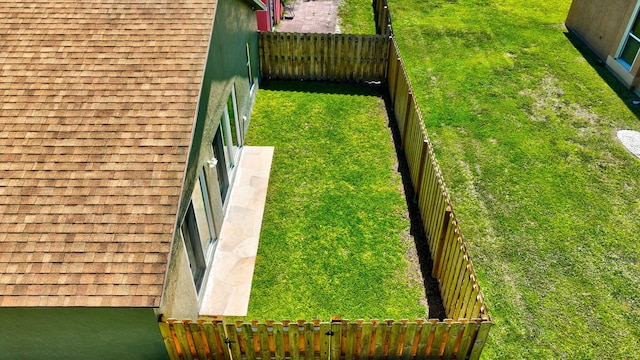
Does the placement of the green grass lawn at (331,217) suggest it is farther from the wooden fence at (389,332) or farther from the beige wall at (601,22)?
the beige wall at (601,22)

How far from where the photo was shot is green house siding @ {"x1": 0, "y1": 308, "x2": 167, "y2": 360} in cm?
721

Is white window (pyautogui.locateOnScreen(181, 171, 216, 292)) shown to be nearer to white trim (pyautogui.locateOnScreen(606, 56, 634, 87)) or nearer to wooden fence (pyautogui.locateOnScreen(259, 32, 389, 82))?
wooden fence (pyautogui.locateOnScreen(259, 32, 389, 82))

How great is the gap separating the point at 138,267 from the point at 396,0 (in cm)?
2146

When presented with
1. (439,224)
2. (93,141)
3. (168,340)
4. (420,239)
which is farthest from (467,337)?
(93,141)

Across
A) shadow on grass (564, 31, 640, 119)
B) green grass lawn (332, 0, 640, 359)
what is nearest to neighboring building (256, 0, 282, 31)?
green grass lawn (332, 0, 640, 359)

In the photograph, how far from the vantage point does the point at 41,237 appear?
7234 mm

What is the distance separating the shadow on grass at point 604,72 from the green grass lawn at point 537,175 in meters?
0.09

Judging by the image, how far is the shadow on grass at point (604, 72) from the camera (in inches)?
652

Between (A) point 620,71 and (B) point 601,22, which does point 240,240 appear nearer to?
(A) point 620,71

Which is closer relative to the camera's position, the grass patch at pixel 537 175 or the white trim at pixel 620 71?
the grass patch at pixel 537 175

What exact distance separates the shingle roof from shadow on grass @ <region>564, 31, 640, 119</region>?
1455 cm

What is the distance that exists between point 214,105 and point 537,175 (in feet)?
29.4

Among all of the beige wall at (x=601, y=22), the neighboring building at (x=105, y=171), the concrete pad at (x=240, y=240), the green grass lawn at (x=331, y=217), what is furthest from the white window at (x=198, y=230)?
the beige wall at (x=601, y=22)

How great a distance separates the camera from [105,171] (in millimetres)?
7895
